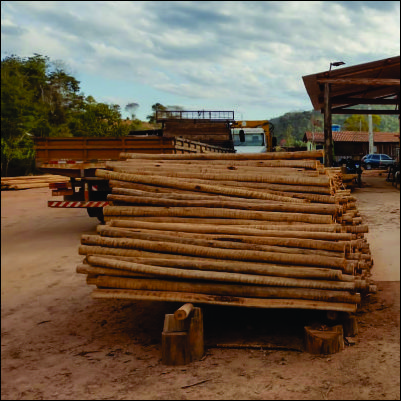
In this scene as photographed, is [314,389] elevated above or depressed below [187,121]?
below

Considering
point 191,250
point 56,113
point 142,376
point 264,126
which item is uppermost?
point 56,113

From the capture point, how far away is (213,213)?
418 cm

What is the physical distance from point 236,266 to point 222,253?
0.56ft

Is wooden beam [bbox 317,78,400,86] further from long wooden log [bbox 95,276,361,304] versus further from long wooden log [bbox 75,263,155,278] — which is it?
long wooden log [bbox 75,263,155,278]

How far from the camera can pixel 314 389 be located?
3.05 m

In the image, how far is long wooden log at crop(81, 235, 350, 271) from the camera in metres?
3.69

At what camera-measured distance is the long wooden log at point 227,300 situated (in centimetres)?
360

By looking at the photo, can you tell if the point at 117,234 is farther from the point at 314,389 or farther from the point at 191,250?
the point at 314,389

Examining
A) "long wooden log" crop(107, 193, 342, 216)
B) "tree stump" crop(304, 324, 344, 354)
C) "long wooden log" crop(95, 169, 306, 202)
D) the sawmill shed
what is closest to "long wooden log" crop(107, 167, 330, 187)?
"long wooden log" crop(95, 169, 306, 202)

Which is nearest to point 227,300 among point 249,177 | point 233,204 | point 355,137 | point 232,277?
point 232,277

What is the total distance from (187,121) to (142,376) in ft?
44.9

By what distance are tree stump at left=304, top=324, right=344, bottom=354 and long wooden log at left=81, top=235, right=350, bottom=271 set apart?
53 cm

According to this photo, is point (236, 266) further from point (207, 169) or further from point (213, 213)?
point (207, 169)

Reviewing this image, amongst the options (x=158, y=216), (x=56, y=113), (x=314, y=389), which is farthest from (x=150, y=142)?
(x=56, y=113)
